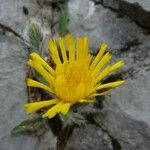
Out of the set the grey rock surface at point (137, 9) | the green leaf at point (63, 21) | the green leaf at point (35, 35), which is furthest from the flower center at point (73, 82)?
the grey rock surface at point (137, 9)

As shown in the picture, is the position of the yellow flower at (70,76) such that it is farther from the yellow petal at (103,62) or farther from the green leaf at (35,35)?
the green leaf at (35,35)

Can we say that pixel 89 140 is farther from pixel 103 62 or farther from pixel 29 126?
pixel 103 62

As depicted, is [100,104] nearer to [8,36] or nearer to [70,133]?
[70,133]

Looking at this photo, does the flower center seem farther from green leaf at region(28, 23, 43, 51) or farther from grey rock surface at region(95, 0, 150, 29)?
grey rock surface at region(95, 0, 150, 29)

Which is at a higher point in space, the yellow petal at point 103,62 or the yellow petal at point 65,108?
the yellow petal at point 103,62

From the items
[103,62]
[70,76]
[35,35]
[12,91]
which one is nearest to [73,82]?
[70,76]

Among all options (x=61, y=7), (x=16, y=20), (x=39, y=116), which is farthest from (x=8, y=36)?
(x=39, y=116)

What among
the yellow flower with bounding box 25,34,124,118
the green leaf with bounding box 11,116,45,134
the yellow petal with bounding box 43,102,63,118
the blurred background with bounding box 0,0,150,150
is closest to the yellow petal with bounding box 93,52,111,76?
the yellow flower with bounding box 25,34,124,118
